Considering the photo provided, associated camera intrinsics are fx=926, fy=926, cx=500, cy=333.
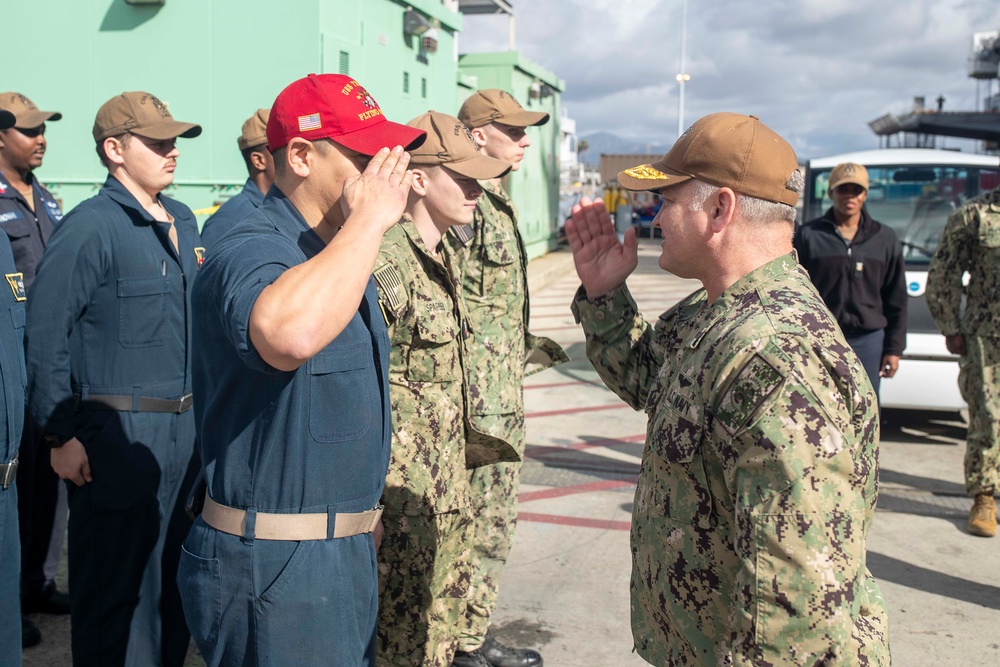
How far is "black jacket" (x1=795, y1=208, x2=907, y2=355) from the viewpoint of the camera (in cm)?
537

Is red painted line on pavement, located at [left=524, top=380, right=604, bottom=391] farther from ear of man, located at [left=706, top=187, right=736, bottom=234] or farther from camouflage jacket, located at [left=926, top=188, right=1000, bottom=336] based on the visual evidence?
ear of man, located at [left=706, top=187, right=736, bottom=234]

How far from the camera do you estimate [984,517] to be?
5.23m

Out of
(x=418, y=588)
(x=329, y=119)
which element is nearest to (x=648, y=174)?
(x=329, y=119)

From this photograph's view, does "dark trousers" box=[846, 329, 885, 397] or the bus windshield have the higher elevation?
the bus windshield

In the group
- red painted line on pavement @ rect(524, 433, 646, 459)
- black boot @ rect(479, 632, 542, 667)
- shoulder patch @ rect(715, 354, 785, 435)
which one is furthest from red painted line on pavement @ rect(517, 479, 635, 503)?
shoulder patch @ rect(715, 354, 785, 435)

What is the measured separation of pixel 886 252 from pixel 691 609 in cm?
410

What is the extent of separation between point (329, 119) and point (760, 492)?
1.22 metres

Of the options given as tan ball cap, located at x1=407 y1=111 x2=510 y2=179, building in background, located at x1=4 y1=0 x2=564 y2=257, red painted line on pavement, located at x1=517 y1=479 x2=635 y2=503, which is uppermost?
building in background, located at x1=4 y1=0 x2=564 y2=257

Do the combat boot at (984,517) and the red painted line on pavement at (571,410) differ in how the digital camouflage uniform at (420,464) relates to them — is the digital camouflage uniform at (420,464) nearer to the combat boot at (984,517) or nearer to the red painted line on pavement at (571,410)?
the combat boot at (984,517)

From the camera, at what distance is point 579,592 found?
4.48m

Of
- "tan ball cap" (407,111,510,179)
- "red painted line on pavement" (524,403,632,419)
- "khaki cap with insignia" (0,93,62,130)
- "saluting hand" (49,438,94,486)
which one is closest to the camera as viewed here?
"saluting hand" (49,438,94,486)

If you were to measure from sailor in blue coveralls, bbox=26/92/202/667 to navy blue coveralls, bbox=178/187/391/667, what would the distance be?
1.36m

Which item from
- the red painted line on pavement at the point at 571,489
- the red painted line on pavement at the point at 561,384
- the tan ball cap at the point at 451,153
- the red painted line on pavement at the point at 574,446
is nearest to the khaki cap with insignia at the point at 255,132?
the tan ball cap at the point at 451,153

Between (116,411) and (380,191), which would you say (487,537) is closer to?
→ (116,411)
